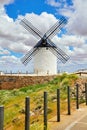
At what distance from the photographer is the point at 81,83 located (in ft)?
89.2

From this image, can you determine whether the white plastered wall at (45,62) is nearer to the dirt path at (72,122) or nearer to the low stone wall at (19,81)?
the low stone wall at (19,81)

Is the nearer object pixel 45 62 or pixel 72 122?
pixel 72 122

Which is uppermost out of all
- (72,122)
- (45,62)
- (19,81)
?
(45,62)

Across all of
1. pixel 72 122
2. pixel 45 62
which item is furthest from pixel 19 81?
pixel 72 122

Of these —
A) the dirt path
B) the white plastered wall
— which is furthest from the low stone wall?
the dirt path

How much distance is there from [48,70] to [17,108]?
33928 mm

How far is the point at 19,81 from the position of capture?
178ft

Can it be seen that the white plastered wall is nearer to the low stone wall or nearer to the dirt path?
the low stone wall

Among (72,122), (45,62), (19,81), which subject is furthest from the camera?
(45,62)

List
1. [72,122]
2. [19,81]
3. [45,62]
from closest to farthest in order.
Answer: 1. [72,122]
2. [19,81]
3. [45,62]

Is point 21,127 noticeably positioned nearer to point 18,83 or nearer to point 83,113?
point 83,113

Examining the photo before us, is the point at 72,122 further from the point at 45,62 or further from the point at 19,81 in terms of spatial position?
the point at 45,62

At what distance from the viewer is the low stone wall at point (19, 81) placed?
53.0 m

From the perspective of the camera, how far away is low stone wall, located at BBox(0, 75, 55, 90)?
53.0m
